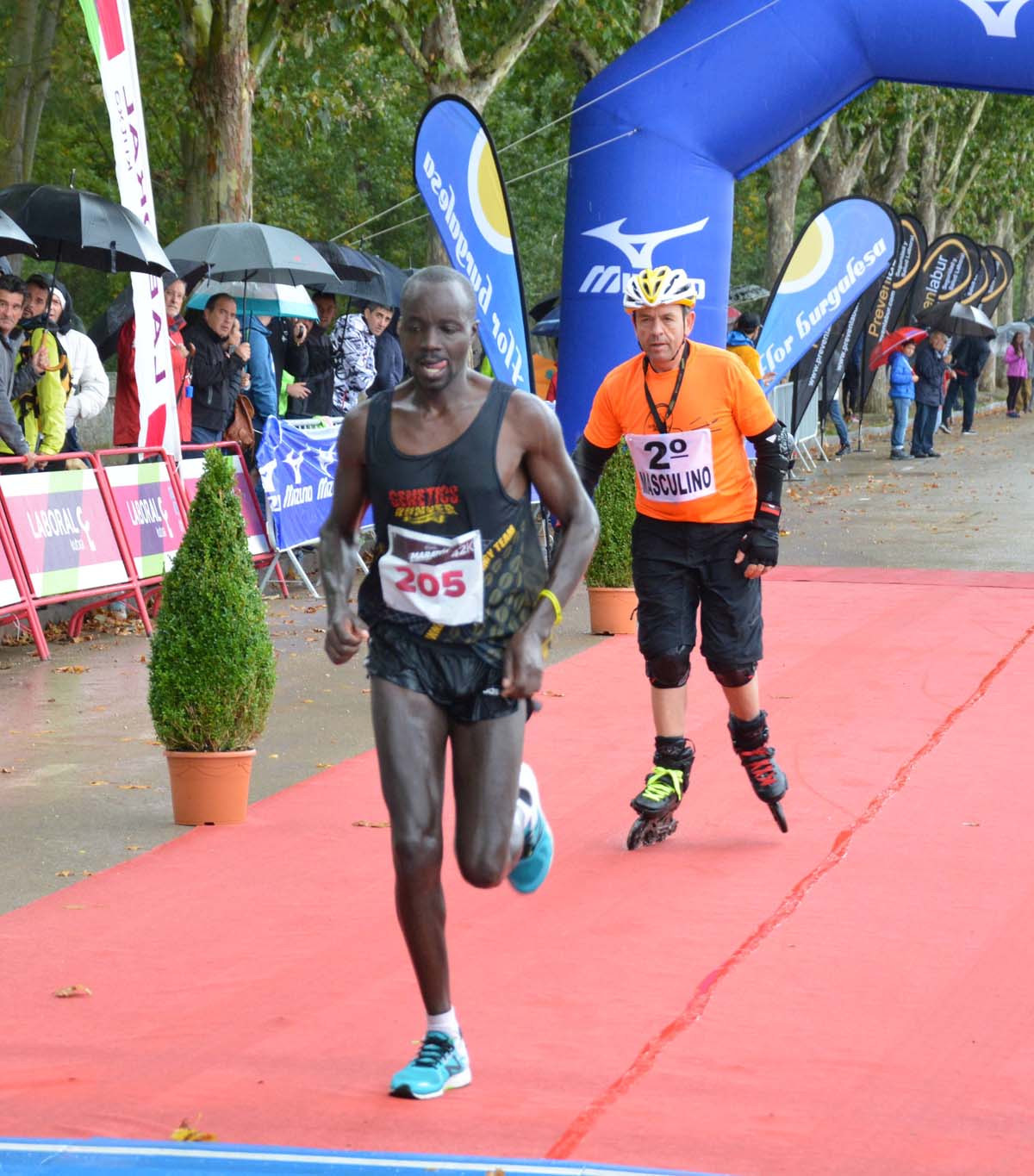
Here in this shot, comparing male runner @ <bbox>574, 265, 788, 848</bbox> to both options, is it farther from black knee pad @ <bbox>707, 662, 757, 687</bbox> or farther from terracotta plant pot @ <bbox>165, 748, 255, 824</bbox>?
terracotta plant pot @ <bbox>165, 748, 255, 824</bbox>

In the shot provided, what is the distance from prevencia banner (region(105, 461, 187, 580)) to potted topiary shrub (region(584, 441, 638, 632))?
8.69 feet

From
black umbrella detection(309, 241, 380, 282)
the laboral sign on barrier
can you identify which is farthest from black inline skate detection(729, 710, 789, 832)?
black umbrella detection(309, 241, 380, 282)

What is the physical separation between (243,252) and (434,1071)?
1058cm

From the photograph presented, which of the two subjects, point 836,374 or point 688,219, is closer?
point 688,219

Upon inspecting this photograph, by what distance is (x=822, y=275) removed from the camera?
1958 centimetres

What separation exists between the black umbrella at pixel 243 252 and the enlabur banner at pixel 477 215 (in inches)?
70.5

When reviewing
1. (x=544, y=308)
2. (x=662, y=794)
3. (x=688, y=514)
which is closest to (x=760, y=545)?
(x=688, y=514)

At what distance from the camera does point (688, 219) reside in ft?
45.7

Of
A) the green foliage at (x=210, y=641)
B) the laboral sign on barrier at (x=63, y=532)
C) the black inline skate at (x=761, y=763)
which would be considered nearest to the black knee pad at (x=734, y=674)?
the black inline skate at (x=761, y=763)

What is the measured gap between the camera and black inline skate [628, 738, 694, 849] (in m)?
6.66

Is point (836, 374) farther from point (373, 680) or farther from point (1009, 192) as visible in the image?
point (1009, 192)

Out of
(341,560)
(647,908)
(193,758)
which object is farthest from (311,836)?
(341,560)

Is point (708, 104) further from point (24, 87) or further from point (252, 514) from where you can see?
point (24, 87)

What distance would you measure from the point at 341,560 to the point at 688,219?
9.89m
